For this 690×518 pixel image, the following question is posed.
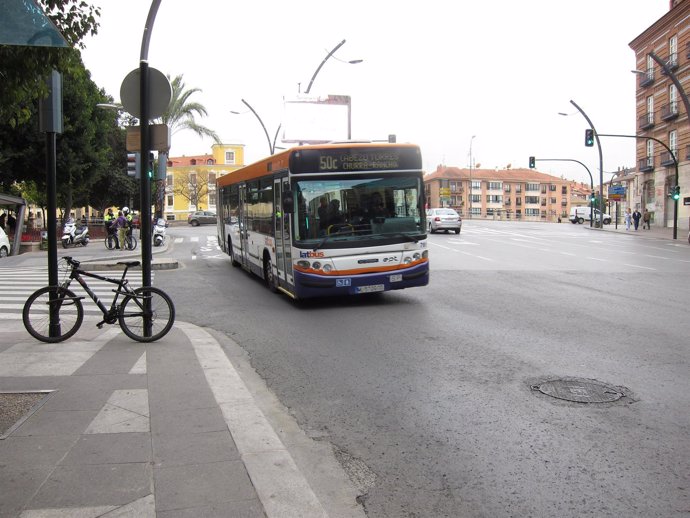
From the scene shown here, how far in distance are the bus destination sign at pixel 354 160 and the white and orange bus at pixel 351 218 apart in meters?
0.02

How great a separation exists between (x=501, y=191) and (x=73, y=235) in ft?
384

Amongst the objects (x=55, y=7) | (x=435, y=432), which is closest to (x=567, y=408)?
(x=435, y=432)

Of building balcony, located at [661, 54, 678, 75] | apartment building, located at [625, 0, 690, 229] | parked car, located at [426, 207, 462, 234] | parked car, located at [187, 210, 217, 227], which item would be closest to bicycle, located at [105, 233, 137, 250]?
parked car, located at [426, 207, 462, 234]

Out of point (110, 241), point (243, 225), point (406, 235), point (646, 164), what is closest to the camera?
point (406, 235)

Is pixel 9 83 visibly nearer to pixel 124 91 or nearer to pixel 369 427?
pixel 124 91

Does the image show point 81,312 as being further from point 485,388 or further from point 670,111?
point 670,111

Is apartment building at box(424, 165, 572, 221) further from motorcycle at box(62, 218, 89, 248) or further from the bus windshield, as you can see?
the bus windshield

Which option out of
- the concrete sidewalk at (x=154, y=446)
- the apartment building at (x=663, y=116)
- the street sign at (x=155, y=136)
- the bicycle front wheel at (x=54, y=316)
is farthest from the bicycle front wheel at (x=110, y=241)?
the apartment building at (x=663, y=116)

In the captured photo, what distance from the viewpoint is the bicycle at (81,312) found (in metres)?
7.45

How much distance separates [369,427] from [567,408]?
5.48 ft

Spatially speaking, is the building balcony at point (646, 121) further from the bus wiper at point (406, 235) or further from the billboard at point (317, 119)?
the bus wiper at point (406, 235)

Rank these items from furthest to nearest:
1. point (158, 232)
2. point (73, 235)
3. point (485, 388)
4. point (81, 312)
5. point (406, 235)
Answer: point (73, 235)
point (158, 232)
point (406, 235)
point (81, 312)
point (485, 388)

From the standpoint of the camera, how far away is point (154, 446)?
4.12m

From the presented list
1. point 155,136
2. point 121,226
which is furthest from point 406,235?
point 121,226
